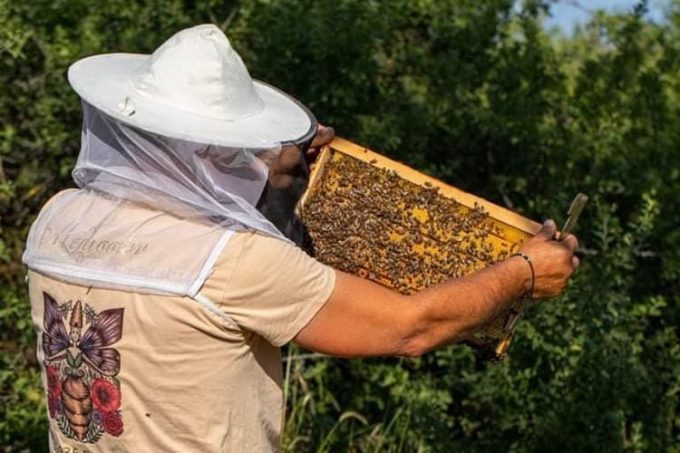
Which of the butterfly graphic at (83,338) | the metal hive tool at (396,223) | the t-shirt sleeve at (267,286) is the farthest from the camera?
the metal hive tool at (396,223)

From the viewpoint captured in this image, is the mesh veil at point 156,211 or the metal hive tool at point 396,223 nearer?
the mesh veil at point 156,211

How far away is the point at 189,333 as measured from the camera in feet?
8.65

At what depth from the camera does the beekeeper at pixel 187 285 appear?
2619mm

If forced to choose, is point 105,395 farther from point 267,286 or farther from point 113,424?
point 267,286

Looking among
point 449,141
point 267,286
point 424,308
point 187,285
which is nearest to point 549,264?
point 424,308

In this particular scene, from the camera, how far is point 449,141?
5.80 metres

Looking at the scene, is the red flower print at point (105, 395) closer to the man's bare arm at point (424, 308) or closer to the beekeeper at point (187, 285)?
the beekeeper at point (187, 285)

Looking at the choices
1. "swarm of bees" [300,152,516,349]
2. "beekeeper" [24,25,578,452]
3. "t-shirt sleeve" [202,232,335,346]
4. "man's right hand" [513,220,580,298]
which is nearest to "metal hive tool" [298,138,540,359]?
"swarm of bees" [300,152,516,349]

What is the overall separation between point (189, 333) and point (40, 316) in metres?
0.42

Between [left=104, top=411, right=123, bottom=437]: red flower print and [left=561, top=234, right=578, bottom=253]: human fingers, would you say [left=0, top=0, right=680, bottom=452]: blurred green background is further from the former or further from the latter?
[left=104, top=411, right=123, bottom=437]: red flower print

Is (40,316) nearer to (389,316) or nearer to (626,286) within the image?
(389,316)

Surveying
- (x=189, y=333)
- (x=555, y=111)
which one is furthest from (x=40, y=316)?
(x=555, y=111)

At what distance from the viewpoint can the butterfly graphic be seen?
2.69m

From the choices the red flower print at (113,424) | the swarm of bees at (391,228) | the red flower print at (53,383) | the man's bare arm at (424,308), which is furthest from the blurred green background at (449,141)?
the red flower print at (113,424)
